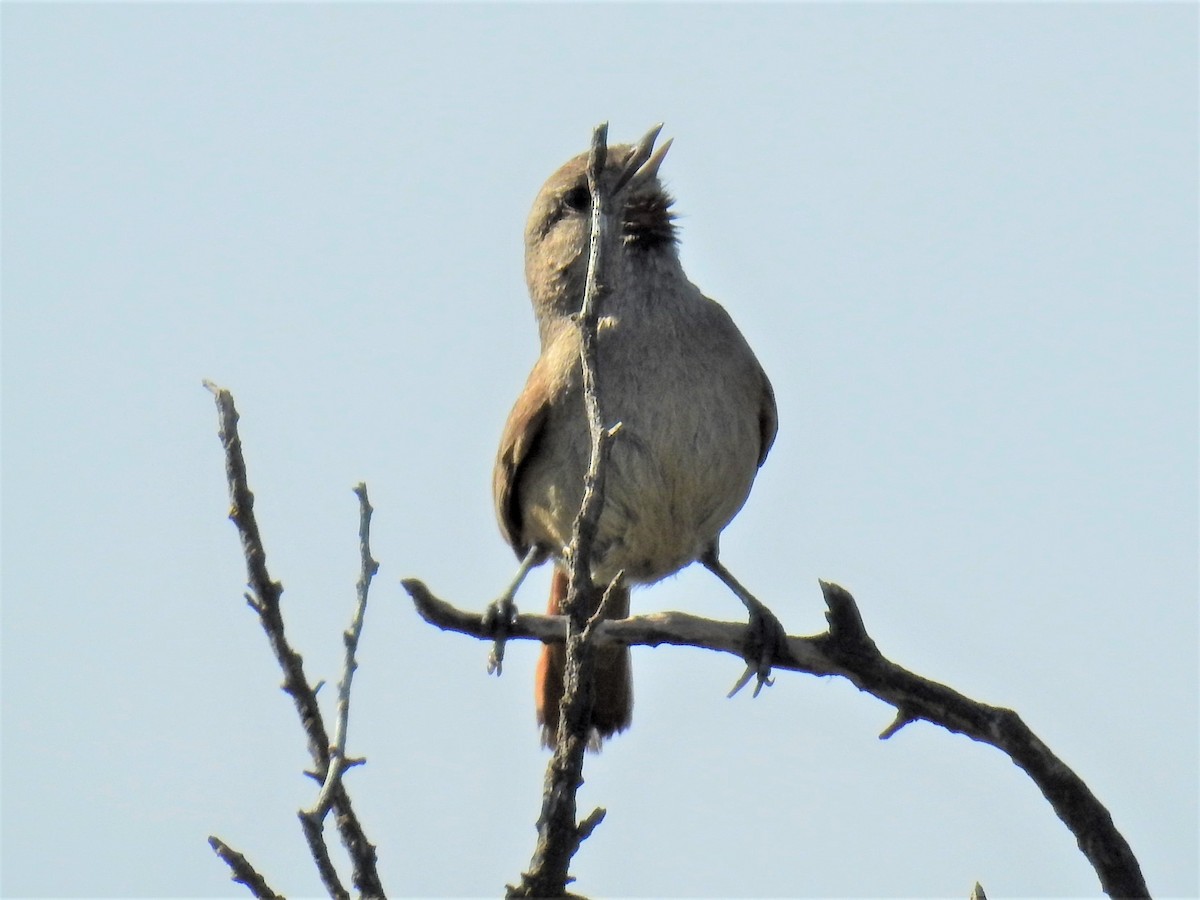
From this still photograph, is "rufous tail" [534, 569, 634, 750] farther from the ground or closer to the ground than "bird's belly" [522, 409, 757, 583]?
closer to the ground

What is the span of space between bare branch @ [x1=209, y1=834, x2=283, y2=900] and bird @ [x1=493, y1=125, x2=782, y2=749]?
2630 mm

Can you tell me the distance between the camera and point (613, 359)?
625cm

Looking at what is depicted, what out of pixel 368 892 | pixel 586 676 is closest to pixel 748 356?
pixel 586 676

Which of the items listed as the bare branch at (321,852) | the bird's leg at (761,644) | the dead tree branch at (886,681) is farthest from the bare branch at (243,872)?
the bird's leg at (761,644)

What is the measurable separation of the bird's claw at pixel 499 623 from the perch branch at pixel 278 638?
5.77ft

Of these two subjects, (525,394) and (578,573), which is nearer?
(578,573)

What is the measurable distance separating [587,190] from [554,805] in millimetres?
3758

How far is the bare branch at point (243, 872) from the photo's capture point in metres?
3.35

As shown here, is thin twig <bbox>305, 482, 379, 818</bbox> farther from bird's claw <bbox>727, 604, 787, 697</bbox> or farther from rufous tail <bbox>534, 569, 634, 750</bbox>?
rufous tail <bbox>534, 569, 634, 750</bbox>

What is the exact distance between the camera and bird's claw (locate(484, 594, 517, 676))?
A: 5.39 metres

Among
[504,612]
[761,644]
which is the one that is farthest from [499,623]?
[761,644]

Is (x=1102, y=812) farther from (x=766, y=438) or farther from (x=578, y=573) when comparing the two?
(x=766, y=438)

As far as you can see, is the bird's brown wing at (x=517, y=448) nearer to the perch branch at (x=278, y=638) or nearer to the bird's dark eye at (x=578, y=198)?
the bird's dark eye at (x=578, y=198)

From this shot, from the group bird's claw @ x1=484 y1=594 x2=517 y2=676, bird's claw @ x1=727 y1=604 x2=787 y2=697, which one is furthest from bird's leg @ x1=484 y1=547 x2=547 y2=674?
bird's claw @ x1=727 y1=604 x2=787 y2=697
